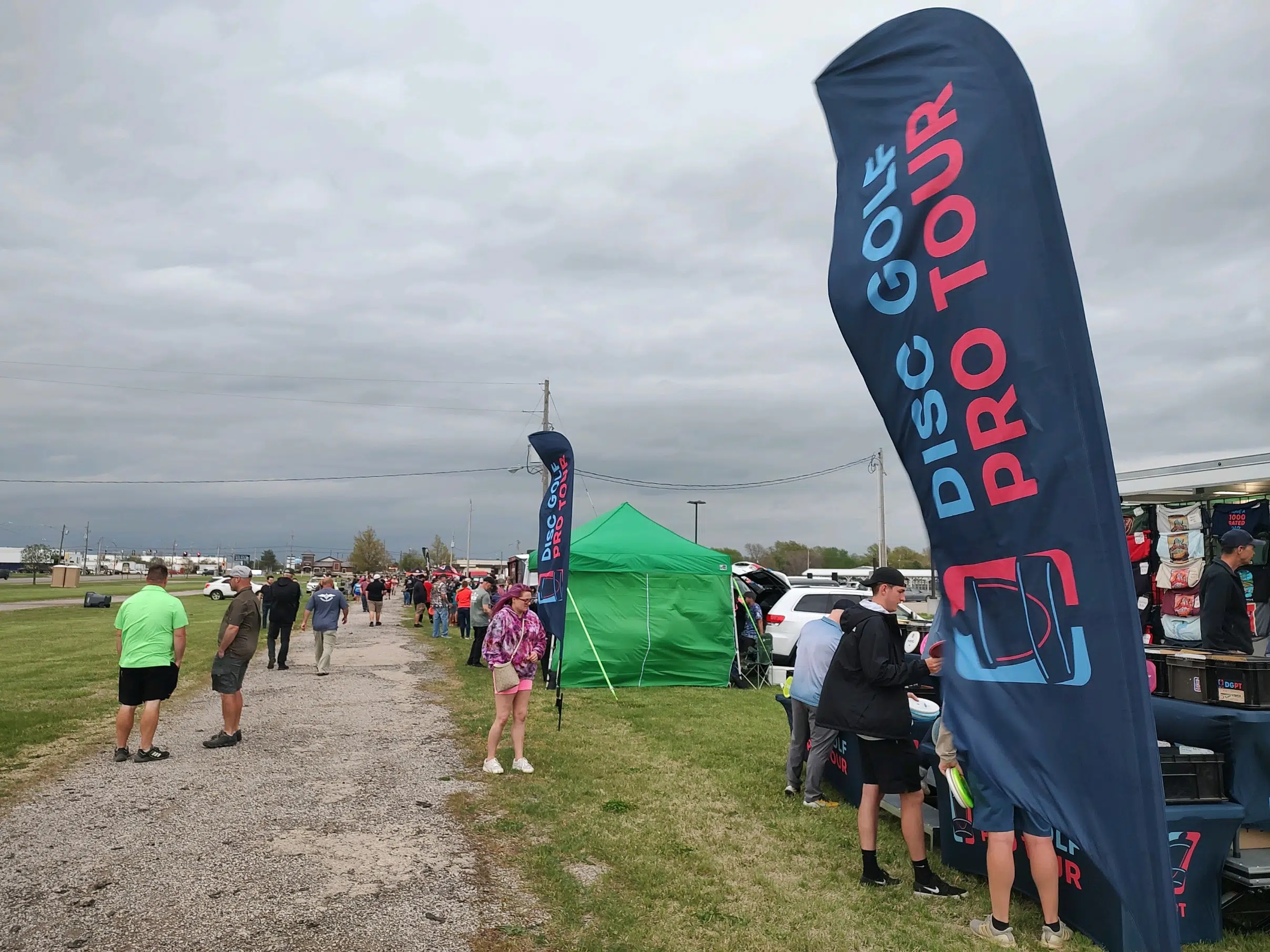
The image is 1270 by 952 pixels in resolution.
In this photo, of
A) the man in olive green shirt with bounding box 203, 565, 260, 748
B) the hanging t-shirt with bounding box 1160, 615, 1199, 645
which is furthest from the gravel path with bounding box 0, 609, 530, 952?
the hanging t-shirt with bounding box 1160, 615, 1199, 645

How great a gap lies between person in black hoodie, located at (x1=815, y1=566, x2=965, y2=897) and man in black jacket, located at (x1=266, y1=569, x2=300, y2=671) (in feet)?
38.5

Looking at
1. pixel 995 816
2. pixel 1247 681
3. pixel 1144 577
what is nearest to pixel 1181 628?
pixel 1144 577

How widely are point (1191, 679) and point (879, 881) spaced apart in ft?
6.70

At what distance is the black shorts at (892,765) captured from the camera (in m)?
4.89

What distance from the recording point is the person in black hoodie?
15.8 feet

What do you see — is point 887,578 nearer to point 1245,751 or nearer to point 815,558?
point 1245,751

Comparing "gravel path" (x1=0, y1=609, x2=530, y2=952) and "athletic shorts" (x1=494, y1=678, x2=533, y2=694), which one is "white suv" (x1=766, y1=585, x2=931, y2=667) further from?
"athletic shorts" (x1=494, y1=678, x2=533, y2=694)

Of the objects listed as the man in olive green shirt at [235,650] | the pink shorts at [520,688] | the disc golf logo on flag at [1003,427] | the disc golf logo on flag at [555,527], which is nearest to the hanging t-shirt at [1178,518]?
the disc golf logo on flag at [555,527]

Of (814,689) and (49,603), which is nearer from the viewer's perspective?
(814,689)

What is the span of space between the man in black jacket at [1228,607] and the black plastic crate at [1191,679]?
64.2 inches

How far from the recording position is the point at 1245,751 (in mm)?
4301

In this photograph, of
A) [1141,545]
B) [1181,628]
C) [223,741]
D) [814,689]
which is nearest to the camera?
[814,689]

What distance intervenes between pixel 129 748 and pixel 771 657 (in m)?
9.89

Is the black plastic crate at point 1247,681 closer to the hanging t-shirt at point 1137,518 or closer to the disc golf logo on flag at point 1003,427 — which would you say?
the disc golf logo on flag at point 1003,427
